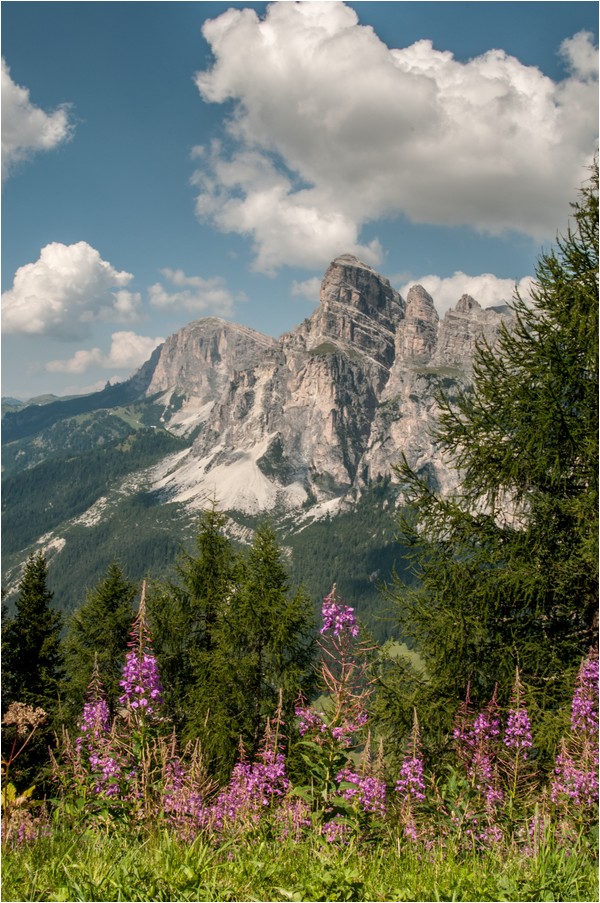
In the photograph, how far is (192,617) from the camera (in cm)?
2139

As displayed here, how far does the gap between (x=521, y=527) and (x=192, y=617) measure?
586 inches

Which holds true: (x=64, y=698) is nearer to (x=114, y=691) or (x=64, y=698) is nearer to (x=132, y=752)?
(x=114, y=691)

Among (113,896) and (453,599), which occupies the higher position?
(453,599)

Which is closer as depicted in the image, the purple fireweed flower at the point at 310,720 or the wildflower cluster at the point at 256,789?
the purple fireweed flower at the point at 310,720

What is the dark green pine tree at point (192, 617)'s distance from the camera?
1977 centimetres

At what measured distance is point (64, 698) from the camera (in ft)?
88.9

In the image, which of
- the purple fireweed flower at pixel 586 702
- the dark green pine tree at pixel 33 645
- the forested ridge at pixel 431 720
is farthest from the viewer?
the dark green pine tree at pixel 33 645

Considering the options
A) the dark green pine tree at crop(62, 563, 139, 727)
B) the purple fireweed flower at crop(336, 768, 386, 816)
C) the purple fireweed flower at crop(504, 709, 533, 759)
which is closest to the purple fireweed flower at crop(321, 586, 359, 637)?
the purple fireweed flower at crop(336, 768, 386, 816)

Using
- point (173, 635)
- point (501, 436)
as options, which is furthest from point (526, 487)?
point (173, 635)

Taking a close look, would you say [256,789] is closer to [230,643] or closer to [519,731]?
[519,731]

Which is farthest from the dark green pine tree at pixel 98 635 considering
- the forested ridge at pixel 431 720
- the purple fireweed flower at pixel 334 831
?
the purple fireweed flower at pixel 334 831

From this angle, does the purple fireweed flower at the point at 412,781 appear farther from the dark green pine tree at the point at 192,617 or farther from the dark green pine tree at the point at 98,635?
the dark green pine tree at the point at 98,635

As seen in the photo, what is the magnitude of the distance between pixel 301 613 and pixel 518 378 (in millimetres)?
12476

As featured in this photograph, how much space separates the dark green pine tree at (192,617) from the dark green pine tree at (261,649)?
2.64ft
